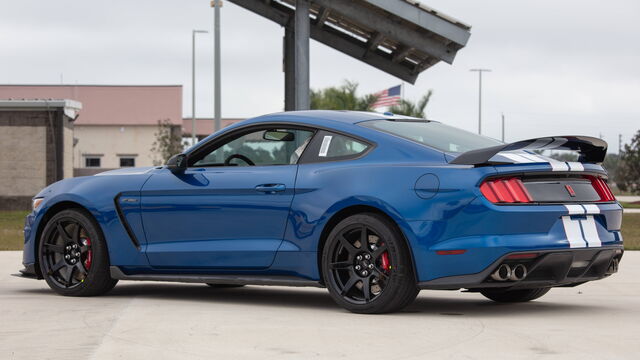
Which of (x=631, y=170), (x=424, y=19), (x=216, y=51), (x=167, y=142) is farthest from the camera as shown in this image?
(x=167, y=142)

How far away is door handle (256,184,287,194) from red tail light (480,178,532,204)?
5.10 ft

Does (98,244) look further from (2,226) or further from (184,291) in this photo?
(2,226)

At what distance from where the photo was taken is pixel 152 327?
7.14 meters

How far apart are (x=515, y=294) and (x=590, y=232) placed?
1.28 meters

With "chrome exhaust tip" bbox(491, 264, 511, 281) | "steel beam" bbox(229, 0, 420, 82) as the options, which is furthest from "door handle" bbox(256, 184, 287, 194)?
"steel beam" bbox(229, 0, 420, 82)

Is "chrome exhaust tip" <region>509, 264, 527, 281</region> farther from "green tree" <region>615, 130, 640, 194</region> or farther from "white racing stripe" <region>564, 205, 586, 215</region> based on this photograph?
"green tree" <region>615, 130, 640, 194</region>

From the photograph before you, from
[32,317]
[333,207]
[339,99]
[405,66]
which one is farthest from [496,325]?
[339,99]

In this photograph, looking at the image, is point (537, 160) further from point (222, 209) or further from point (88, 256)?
point (88, 256)

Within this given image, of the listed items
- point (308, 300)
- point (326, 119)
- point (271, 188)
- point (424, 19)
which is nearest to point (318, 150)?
point (326, 119)

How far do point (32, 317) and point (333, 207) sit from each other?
7.11 feet

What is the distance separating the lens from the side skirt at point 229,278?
26.5 feet

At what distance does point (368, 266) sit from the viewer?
7.68 meters

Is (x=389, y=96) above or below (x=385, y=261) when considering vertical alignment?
above

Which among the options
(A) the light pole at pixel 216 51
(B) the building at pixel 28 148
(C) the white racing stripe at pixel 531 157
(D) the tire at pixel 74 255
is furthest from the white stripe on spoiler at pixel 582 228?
(B) the building at pixel 28 148
